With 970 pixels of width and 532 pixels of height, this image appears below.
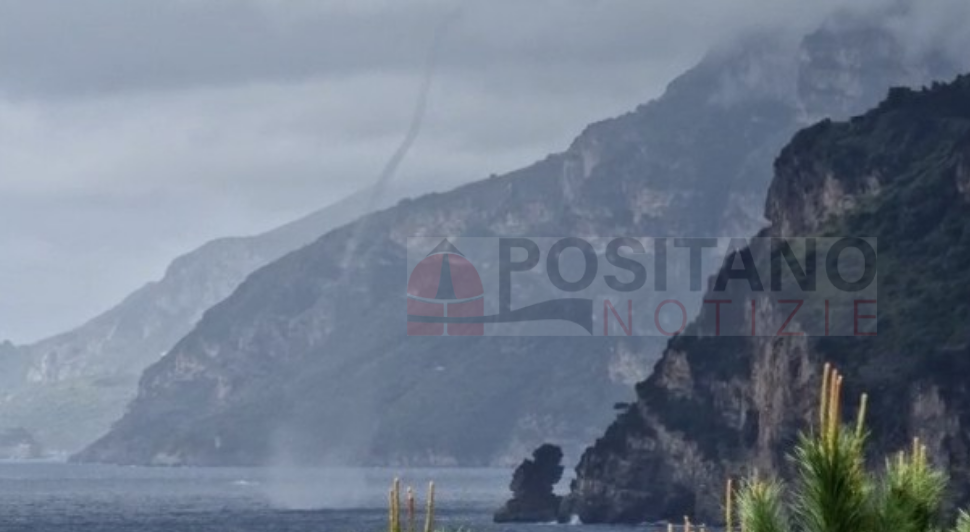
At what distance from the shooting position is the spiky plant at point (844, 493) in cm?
4647

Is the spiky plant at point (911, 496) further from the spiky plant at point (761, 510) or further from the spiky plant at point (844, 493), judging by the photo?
the spiky plant at point (761, 510)

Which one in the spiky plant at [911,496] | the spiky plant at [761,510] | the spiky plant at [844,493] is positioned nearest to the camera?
the spiky plant at [844,493]

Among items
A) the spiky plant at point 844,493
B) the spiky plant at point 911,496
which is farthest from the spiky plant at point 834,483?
the spiky plant at point 911,496

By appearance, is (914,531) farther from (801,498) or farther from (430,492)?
(430,492)

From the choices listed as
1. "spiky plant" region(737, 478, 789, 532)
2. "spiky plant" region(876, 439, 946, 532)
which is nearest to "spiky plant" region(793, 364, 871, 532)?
"spiky plant" region(876, 439, 946, 532)

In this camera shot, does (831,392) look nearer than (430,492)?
Yes

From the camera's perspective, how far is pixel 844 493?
154 feet

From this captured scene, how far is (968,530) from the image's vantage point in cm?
4762

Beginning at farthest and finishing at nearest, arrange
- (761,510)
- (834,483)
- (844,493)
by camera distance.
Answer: (761,510), (844,493), (834,483)

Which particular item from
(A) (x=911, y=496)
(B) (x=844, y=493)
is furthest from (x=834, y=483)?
(A) (x=911, y=496)

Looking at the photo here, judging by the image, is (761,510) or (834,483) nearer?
(834,483)

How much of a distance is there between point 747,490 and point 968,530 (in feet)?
13.0

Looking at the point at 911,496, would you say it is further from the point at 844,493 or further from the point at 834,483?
the point at 834,483

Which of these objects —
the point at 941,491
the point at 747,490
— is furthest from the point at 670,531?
the point at 941,491
